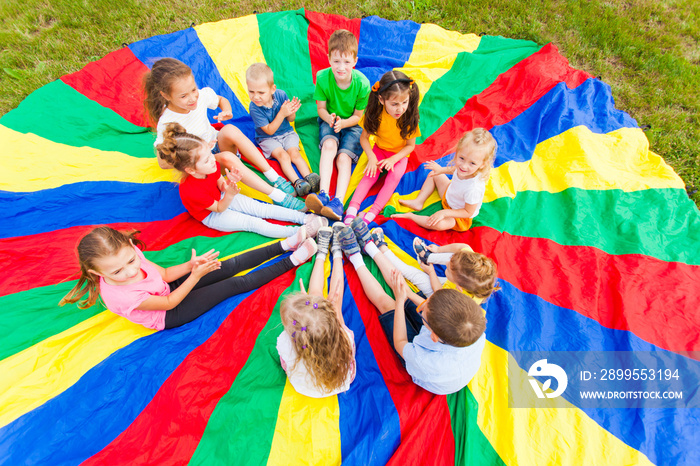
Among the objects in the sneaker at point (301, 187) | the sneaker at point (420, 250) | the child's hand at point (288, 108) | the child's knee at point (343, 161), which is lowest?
the sneaker at point (420, 250)

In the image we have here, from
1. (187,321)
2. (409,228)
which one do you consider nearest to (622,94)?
(409,228)

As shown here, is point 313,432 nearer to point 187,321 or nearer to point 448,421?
point 448,421

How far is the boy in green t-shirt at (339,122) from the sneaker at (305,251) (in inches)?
11.7

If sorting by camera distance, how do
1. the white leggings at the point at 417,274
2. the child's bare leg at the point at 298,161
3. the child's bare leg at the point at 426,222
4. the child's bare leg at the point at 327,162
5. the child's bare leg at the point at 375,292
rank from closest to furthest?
the child's bare leg at the point at 375,292 → the white leggings at the point at 417,274 → the child's bare leg at the point at 426,222 → the child's bare leg at the point at 327,162 → the child's bare leg at the point at 298,161

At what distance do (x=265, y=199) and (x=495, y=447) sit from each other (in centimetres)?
221

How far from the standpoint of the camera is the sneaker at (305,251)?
2.41m

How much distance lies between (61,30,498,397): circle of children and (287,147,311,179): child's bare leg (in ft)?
0.04

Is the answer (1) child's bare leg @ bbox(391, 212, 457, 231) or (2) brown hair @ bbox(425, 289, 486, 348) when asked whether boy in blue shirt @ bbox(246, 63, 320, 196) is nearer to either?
(1) child's bare leg @ bbox(391, 212, 457, 231)

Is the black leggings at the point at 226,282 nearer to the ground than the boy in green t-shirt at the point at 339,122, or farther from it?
nearer to the ground

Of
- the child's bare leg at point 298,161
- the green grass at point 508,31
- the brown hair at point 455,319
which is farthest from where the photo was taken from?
the green grass at point 508,31

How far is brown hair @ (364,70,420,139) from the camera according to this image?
2.37 m

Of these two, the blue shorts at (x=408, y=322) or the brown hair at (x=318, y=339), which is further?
the blue shorts at (x=408, y=322)

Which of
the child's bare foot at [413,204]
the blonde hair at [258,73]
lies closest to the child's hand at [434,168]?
the child's bare foot at [413,204]

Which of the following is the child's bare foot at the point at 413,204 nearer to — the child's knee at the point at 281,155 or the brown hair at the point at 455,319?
the child's knee at the point at 281,155
